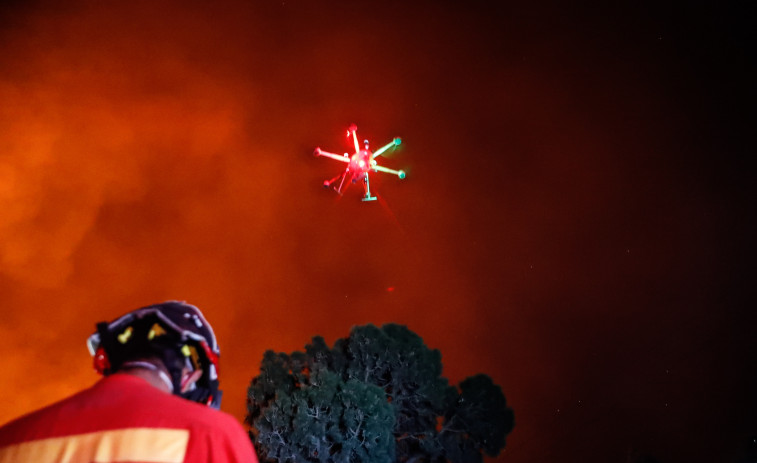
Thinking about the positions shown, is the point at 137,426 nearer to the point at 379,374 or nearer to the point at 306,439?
the point at 306,439

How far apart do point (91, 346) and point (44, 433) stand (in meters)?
1.14

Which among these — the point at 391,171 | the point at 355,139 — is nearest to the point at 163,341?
the point at 355,139

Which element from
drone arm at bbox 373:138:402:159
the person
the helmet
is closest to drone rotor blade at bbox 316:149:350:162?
drone arm at bbox 373:138:402:159

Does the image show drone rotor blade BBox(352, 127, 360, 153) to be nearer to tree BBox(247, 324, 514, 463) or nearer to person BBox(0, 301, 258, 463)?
tree BBox(247, 324, 514, 463)

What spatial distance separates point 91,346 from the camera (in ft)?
10.5

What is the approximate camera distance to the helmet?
281cm

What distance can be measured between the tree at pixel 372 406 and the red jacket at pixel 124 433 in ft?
30.9

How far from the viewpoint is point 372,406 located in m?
11.2

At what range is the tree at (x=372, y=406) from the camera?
11289 mm

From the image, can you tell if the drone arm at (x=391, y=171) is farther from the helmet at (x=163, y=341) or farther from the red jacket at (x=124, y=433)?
the red jacket at (x=124, y=433)

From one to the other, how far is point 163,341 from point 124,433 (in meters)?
0.83

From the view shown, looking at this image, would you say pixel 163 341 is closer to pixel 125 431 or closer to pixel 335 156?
pixel 125 431

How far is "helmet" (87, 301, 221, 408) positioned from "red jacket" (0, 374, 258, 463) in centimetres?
54

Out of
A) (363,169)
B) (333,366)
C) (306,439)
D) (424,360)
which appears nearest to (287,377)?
(333,366)
